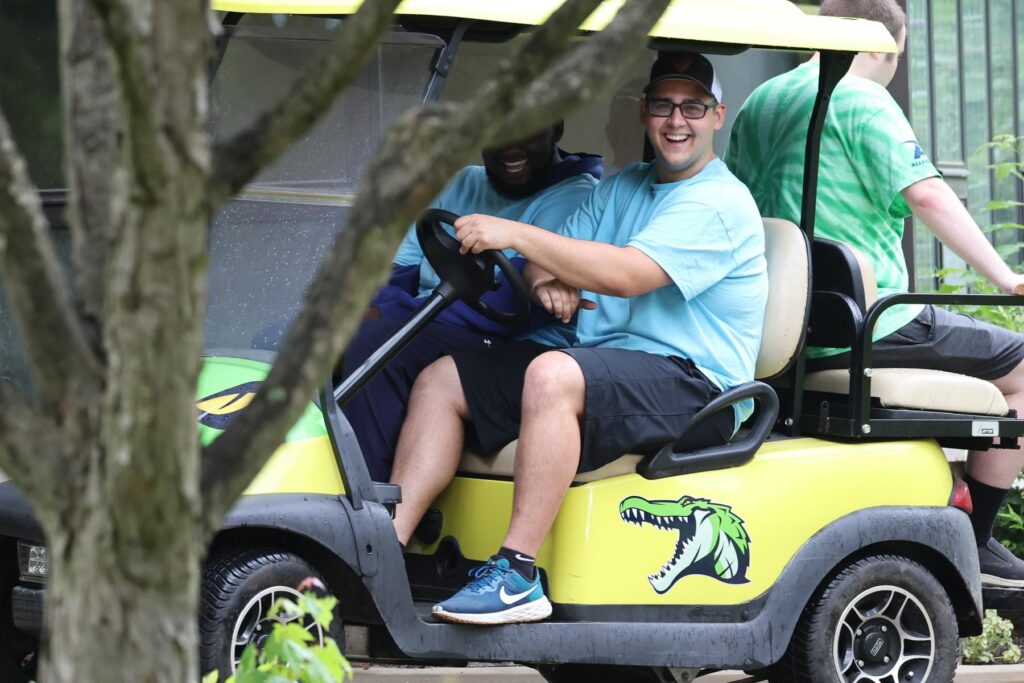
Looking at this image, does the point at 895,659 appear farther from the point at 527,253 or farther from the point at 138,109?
the point at 138,109

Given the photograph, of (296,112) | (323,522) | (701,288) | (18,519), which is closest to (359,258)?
(296,112)

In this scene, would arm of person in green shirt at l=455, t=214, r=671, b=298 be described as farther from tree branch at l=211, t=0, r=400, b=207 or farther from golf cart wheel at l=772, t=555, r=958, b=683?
tree branch at l=211, t=0, r=400, b=207

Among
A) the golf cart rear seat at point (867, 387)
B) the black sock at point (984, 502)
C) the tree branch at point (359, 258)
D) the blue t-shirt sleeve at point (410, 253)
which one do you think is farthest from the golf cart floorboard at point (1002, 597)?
the tree branch at point (359, 258)

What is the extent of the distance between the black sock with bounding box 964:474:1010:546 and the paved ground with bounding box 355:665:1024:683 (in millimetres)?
646

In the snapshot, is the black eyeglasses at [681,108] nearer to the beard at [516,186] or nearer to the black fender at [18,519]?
the beard at [516,186]

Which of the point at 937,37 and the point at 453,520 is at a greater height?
the point at 937,37

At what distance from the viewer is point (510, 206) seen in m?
4.21

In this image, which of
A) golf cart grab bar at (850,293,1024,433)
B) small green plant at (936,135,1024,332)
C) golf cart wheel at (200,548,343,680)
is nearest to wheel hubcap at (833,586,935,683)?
golf cart grab bar at (850,293,1024,433)

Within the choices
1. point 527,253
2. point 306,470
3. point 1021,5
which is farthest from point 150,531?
point 1021,5

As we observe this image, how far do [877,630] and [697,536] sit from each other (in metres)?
0.69

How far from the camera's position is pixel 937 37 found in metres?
8.36

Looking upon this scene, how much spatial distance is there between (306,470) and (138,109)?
6.72ft

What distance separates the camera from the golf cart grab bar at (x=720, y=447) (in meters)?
3.70

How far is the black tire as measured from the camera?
12.0 feet
